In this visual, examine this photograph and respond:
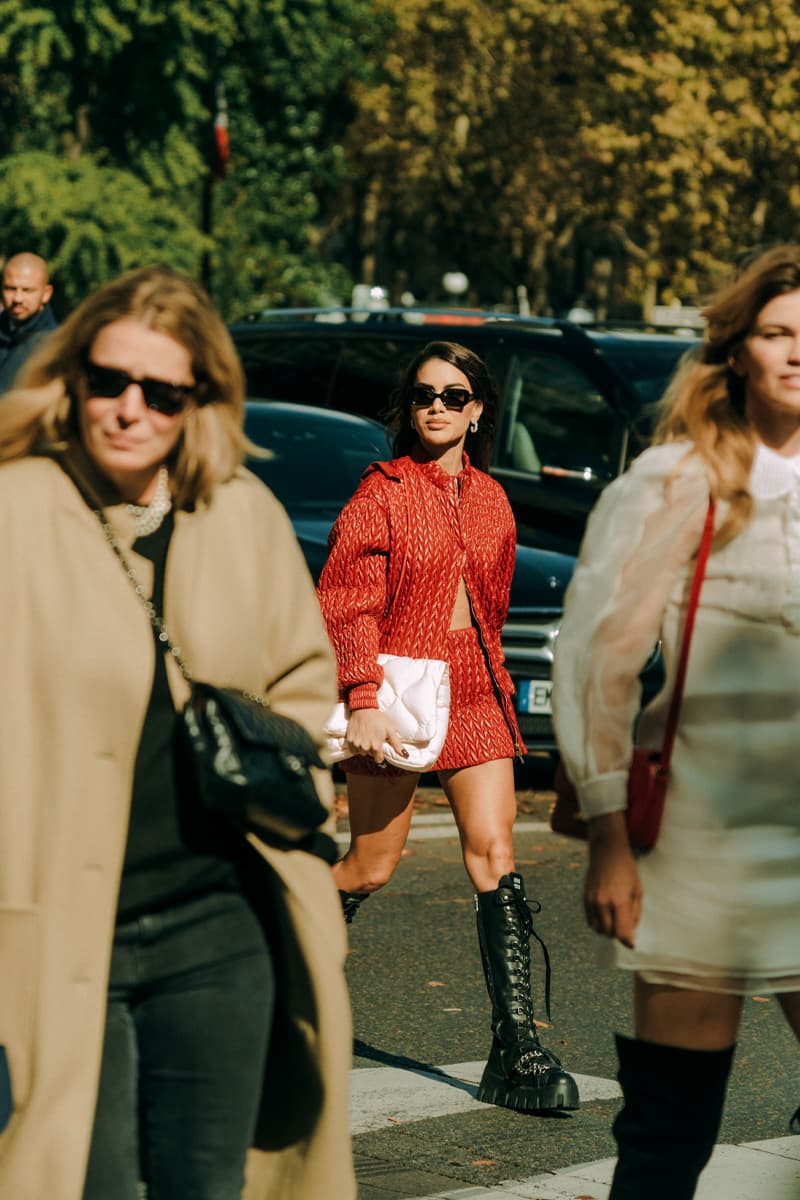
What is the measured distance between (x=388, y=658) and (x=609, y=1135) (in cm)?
129

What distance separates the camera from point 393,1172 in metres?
4.87

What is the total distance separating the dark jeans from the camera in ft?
10.0

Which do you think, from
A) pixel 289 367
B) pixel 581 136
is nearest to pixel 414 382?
pixel 289 367

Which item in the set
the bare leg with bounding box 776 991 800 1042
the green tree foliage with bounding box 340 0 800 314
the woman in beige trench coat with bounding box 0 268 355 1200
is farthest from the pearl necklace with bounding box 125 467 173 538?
the green tree foliage with bounding box 340 0 800 314

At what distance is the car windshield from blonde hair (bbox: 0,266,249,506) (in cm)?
717

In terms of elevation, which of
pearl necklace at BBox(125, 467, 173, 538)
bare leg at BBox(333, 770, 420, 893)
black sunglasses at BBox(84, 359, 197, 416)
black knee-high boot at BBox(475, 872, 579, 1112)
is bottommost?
black knee-high boot at BBox(475, 872, 579, 1112)

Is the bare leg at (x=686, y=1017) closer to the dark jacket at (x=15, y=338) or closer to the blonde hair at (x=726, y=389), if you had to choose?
the blonde hair at (x=726, y=389)

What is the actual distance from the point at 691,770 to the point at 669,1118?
0.51m

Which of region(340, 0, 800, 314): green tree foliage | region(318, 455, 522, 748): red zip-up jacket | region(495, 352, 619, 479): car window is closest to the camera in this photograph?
region(318, 455, 522, 748): red zip-up jacket

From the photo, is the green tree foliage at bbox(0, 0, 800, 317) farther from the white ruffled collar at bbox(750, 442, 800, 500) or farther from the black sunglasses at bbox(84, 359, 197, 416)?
the black sunglasses at bbox(84, 359, 197, 416)

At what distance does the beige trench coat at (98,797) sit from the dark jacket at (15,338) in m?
7.19

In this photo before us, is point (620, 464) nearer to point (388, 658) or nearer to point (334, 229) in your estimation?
point (388, 658)

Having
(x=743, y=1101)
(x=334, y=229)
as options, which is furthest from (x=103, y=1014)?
(x=334, y=229)

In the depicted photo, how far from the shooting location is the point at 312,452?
35.5 ft
